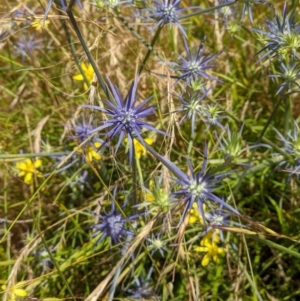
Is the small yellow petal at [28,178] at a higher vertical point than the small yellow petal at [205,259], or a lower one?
higher

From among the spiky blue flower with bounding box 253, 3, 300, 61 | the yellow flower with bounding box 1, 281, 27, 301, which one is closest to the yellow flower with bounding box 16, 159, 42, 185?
the yellow flower with bounding box 1, 281, 27, 301

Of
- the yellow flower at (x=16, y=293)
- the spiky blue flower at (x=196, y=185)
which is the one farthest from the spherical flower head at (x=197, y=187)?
the yellow flower at (x=16, y=293)

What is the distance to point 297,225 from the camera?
1.15m

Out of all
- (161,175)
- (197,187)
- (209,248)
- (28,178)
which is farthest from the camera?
(28,178)

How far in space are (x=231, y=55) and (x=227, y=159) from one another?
0.61m

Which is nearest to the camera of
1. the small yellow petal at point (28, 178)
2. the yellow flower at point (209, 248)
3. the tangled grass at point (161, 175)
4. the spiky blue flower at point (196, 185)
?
the spiky blue flower at point (196, 185)

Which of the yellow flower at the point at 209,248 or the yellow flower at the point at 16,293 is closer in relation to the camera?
the yellow flower at the point at 16,293

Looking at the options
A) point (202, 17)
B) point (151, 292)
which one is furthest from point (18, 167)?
point (202, 17)

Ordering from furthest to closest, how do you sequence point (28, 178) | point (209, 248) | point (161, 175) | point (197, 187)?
1. point (28, 178)
2. point (209, 248)
3. point (161, 175)
4. point (197, 187)

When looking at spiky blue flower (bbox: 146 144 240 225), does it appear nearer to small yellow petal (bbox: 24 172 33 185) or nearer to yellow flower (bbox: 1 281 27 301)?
yellow flower (bbox: 1 281 27 301)

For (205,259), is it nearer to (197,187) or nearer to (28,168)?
(197,187)

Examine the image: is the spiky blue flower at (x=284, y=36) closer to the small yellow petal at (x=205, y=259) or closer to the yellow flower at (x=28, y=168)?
the small yellow petal at (x=205, y=259)

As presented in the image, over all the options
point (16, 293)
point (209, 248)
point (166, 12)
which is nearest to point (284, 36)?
point (166, 12)

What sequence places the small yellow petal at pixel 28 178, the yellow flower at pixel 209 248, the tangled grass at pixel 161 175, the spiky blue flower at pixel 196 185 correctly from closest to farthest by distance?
the spiky blue flower at pixel 196 185 → the tangled grass at pixel 161 175 → the yellow flower at pixel 209 248 → the small yellow petal at pixel 28 178
